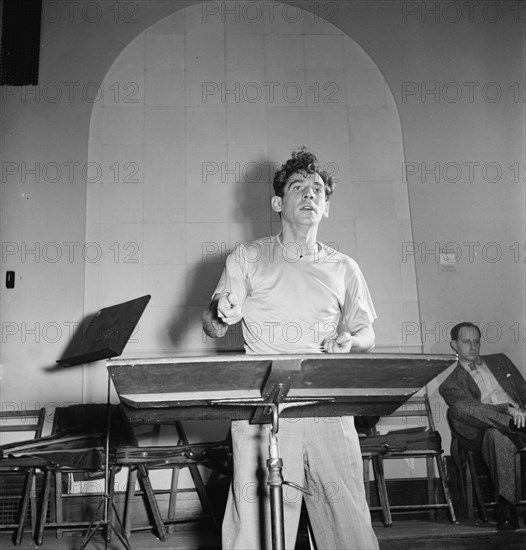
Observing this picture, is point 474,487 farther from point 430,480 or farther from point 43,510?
point 43,510

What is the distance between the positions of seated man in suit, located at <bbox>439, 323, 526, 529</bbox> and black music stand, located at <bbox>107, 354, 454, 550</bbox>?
2329 millimetres

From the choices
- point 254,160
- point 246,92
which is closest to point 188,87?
point 246,92

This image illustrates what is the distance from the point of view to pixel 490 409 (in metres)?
4.12

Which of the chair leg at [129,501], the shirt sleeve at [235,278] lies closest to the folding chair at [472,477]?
the chair leg at [129,501]

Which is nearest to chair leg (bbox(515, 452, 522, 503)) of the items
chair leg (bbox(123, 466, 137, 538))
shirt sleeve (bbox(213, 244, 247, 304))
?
chair leg (bbox(123, 466, 137, 538))

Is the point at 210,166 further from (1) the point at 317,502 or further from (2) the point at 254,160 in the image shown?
(1) the point at 317,502

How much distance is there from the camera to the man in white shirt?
1992 millimetres

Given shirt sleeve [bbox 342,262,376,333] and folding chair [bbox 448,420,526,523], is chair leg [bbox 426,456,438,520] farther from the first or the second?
shirt sleeve [bbox 342,262,376,333]

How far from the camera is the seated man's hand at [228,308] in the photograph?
187cm

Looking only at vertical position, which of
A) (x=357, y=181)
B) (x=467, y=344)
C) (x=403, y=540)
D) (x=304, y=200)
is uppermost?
(x=357, y=181)

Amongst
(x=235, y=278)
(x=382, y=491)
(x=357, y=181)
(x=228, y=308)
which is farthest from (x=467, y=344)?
(x=228, y=308)

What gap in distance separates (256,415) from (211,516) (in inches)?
86.3

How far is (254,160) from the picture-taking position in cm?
493

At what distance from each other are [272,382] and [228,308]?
349mm
